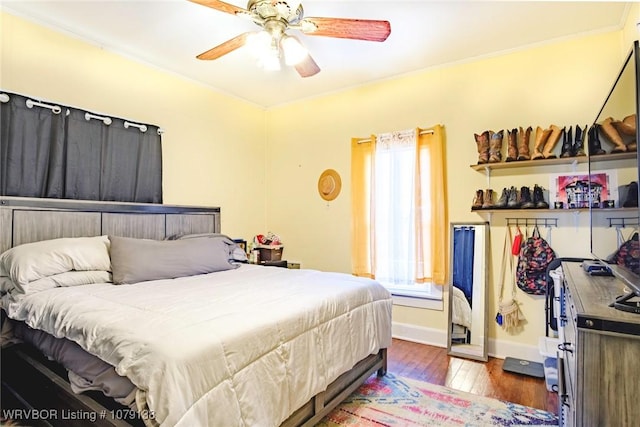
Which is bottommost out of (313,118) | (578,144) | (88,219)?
(88,219)

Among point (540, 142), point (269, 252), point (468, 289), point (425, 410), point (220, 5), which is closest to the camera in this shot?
point (220, 5)

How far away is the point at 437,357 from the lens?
9.97 feet

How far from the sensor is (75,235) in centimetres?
262

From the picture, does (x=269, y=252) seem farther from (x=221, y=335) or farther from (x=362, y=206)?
(x=221, y=335)

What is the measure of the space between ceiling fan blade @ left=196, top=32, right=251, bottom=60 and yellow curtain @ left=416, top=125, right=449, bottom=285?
75.1 inches

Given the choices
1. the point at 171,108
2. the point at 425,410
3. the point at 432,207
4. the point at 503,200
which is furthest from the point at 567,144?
the point at 171,108

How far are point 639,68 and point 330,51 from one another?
2.35 meters

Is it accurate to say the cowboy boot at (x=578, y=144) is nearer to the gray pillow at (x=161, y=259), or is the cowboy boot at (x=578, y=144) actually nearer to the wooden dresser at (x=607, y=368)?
the wooden dresser at (x=607, y=368)

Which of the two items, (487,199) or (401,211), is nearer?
(487,199)

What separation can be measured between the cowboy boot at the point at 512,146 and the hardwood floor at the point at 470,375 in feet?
5.68

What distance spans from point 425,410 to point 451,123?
8.15 feet

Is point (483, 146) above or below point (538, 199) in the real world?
above

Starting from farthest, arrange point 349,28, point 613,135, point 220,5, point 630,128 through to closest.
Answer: point 349,28 → point 220,5 → point 613,135 → point 630,128

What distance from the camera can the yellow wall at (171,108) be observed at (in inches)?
100
